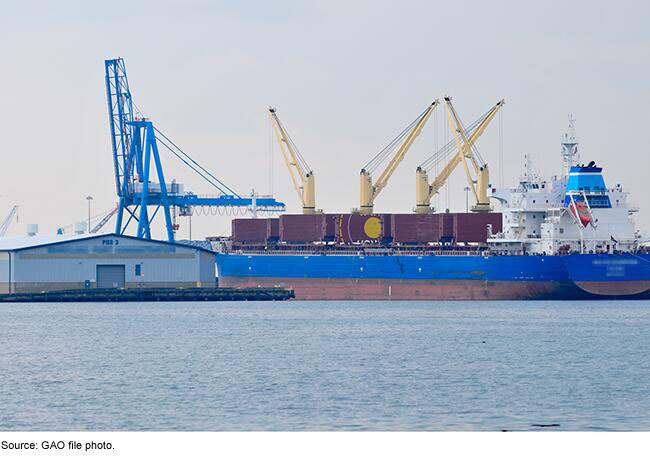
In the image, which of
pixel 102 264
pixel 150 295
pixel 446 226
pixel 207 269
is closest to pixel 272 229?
pixel 207 269

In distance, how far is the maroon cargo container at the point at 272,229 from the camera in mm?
87938

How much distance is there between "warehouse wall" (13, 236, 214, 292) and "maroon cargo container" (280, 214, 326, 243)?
6.14 meters

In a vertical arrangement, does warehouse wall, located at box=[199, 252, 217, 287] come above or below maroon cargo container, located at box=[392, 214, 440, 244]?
below

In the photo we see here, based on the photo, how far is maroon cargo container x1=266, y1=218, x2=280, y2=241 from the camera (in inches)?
3462

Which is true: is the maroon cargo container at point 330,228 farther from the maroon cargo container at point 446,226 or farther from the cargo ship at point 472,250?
the maroon cargo container at point 446,226

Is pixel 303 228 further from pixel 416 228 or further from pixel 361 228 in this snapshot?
pixel 416 228

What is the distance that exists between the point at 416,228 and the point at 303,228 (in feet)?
23.9

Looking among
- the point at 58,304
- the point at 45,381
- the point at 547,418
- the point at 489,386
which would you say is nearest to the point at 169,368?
the point at 45,381

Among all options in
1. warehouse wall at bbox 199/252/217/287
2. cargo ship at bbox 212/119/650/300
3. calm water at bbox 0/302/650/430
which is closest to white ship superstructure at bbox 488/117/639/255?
cargo ship at bbox 212/119/650/300

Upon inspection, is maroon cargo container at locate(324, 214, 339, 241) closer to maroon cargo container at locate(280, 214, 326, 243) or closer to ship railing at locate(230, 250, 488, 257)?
maroon cargo container at locate(280, 214, 326, 243)

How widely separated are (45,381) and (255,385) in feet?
18.8

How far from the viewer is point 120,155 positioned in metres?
99.2

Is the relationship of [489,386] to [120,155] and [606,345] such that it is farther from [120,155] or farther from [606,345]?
[120,155]

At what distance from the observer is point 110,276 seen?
87.4 metres
